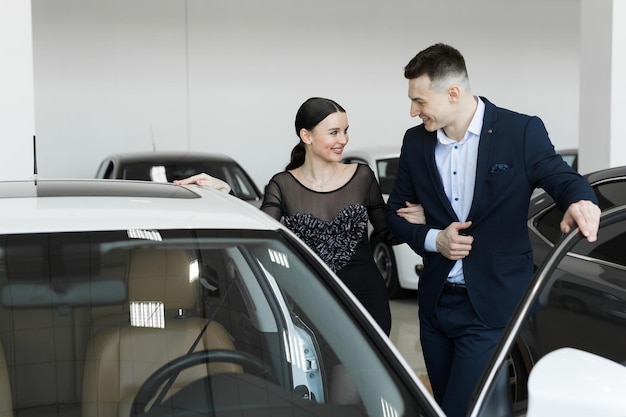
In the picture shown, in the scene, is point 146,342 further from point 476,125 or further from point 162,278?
point 476,125

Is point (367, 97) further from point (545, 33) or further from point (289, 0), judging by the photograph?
point (545, 33)

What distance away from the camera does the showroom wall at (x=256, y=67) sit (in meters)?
11.3

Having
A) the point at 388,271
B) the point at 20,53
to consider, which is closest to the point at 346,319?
the point at 20,53

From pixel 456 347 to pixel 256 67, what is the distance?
925 centimetres

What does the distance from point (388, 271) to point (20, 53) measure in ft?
13.5

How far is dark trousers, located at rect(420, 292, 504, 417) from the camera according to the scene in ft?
10.4

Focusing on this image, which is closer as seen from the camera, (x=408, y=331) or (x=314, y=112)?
(x=314, y=112)

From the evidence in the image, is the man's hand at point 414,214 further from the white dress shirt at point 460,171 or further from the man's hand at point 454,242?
the man's hand at point 454,242

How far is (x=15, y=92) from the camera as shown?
5148 mm

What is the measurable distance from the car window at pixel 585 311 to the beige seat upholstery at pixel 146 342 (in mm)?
2171

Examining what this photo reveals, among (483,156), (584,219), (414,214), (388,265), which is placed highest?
(483,156)


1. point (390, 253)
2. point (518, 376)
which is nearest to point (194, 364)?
point (518, 376)

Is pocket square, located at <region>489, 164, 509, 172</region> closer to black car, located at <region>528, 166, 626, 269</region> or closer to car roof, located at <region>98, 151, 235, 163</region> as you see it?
black car, located at <region>528, 166, 626, 269</region>

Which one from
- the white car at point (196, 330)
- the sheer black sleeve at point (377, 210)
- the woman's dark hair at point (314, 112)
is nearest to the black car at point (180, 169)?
the woman's dark hair at point (314, 112)
